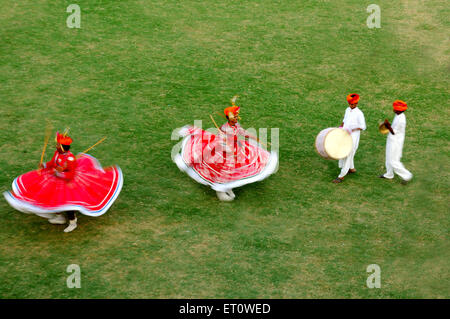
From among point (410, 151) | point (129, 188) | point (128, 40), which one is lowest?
point (129, 188)

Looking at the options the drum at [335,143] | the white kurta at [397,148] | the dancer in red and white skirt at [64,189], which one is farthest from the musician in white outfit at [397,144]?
the dancer in red and white skirt at [64,189]

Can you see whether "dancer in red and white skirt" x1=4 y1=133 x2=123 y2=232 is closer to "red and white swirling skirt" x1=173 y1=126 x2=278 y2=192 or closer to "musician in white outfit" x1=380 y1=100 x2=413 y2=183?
"red and white swirling skirt" x1=173 y1=126 x2=278 y2=192

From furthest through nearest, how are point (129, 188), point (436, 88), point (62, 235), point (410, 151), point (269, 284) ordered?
point (436, 88)
point (410, 151)
point (129, 188)
point (62, 235)
point (269, 284)

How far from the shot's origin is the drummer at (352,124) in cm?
1016

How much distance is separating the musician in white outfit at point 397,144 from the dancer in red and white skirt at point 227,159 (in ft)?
6.54

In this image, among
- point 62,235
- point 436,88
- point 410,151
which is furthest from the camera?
point 436,88

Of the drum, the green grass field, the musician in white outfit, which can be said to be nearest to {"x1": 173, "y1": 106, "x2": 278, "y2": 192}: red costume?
the green grass field

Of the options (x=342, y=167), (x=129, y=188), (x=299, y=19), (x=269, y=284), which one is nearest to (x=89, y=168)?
(x=129, y=188)

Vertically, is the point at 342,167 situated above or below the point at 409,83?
below

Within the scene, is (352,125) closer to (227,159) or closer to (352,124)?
(352,124)

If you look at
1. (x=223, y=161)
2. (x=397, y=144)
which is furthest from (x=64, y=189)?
(x=397, y=144)

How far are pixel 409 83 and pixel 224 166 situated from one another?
20.0ft

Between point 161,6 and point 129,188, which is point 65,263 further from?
point 161,6

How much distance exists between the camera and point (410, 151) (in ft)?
37.3
